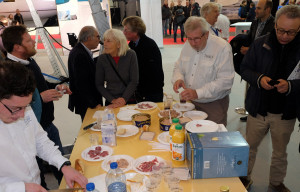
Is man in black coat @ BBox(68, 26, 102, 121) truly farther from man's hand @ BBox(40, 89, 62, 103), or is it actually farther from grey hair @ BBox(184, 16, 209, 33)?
grey hair @ BBox(184, 16, 209, 33)

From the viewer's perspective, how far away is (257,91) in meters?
2.38

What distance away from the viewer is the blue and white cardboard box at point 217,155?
1519 millimetres

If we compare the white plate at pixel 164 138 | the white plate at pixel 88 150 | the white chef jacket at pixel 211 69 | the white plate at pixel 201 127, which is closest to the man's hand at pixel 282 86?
the white chef jacket at pixel 211 69

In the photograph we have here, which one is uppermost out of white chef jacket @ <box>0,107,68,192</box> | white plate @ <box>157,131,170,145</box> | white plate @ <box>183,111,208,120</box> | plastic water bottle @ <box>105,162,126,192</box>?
white chef jacket @ <box>0,107,68,192</box>

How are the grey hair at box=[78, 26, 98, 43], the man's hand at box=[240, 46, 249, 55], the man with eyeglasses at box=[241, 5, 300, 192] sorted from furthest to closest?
the man's hand at box=[240, 46, 249, 55]
the grey hair at box=[78, 26, 98, 43]
the man with eyeglasses at box=[241, 5, 300, 192]

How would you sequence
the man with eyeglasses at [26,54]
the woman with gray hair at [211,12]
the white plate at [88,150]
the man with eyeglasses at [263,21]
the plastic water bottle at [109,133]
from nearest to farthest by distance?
the white plate at [88,150] < the plastic water bottle at [109,133] < the man with eyeglasses at [26,54] < the man with eyeglasses at [263,21] < the woman with gray hair at [211,12]

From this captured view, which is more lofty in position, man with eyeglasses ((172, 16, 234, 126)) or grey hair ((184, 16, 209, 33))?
grey hair ((184, 16, 209, 33))

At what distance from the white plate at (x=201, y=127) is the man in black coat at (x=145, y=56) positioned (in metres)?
1.38

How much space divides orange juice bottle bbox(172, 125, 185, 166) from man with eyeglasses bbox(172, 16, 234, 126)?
0.79 meters

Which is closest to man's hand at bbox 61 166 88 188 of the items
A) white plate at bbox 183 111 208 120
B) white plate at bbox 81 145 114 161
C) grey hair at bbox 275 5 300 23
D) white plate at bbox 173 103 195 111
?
white plate at bbox 81 145 114 161

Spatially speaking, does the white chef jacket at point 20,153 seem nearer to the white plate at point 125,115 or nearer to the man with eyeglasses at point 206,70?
the white plate at point 125,115

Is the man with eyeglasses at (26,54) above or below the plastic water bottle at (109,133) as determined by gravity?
above

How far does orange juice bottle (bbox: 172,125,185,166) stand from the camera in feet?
5.43

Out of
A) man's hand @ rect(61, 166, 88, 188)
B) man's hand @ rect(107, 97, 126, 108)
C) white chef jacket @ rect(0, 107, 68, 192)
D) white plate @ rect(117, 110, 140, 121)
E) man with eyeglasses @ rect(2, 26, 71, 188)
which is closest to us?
white chef jacket @ rect(0, 107, 68, 192)
